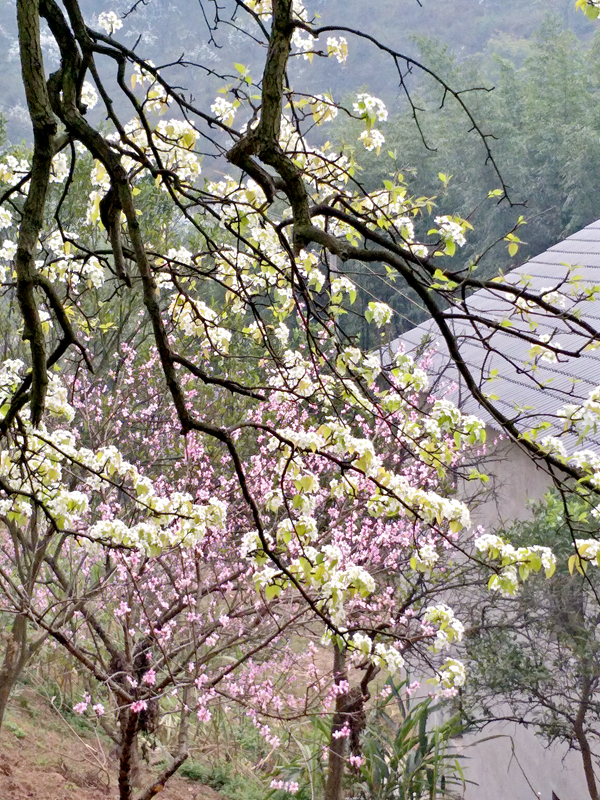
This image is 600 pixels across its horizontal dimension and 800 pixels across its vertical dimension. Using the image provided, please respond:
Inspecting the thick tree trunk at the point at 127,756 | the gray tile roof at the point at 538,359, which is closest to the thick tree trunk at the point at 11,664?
the thick tree trunk at the point at 127,756

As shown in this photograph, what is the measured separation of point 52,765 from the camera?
5.05m

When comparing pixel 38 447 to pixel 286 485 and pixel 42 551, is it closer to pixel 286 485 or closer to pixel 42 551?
pixel 42 551

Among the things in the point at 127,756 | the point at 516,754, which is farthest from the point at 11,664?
the point at 516,754

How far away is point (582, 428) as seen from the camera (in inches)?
→ 73.4

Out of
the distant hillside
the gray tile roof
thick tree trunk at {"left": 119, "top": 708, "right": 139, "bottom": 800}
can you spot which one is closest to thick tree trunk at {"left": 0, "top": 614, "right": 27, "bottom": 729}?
thick tree trunk at {"left": 119, "top": 708, "right": 139, "bottom": 800}

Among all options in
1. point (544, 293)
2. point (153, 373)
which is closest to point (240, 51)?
point (153, 373)

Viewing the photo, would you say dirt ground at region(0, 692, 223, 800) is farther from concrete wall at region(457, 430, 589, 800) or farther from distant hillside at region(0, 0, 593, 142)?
distant hillside at region(0, 0, 593, 142)

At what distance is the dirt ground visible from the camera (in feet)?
14.7

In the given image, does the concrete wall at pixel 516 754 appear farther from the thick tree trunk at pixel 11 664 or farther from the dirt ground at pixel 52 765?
the thick tree trunk at pixel 11 664

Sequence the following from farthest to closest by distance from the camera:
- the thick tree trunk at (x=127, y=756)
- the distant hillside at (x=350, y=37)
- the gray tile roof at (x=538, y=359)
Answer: the distant hillside at (x=350, y=37) → the gray tile roof at (x=538, y=359) → the thick tree trunk at (x=127, y=756)

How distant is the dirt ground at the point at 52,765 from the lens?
4484 millimetres

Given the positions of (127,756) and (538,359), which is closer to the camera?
(127,756)

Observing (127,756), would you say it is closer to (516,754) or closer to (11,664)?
(11,664)

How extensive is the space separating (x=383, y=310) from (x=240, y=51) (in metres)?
38.9
